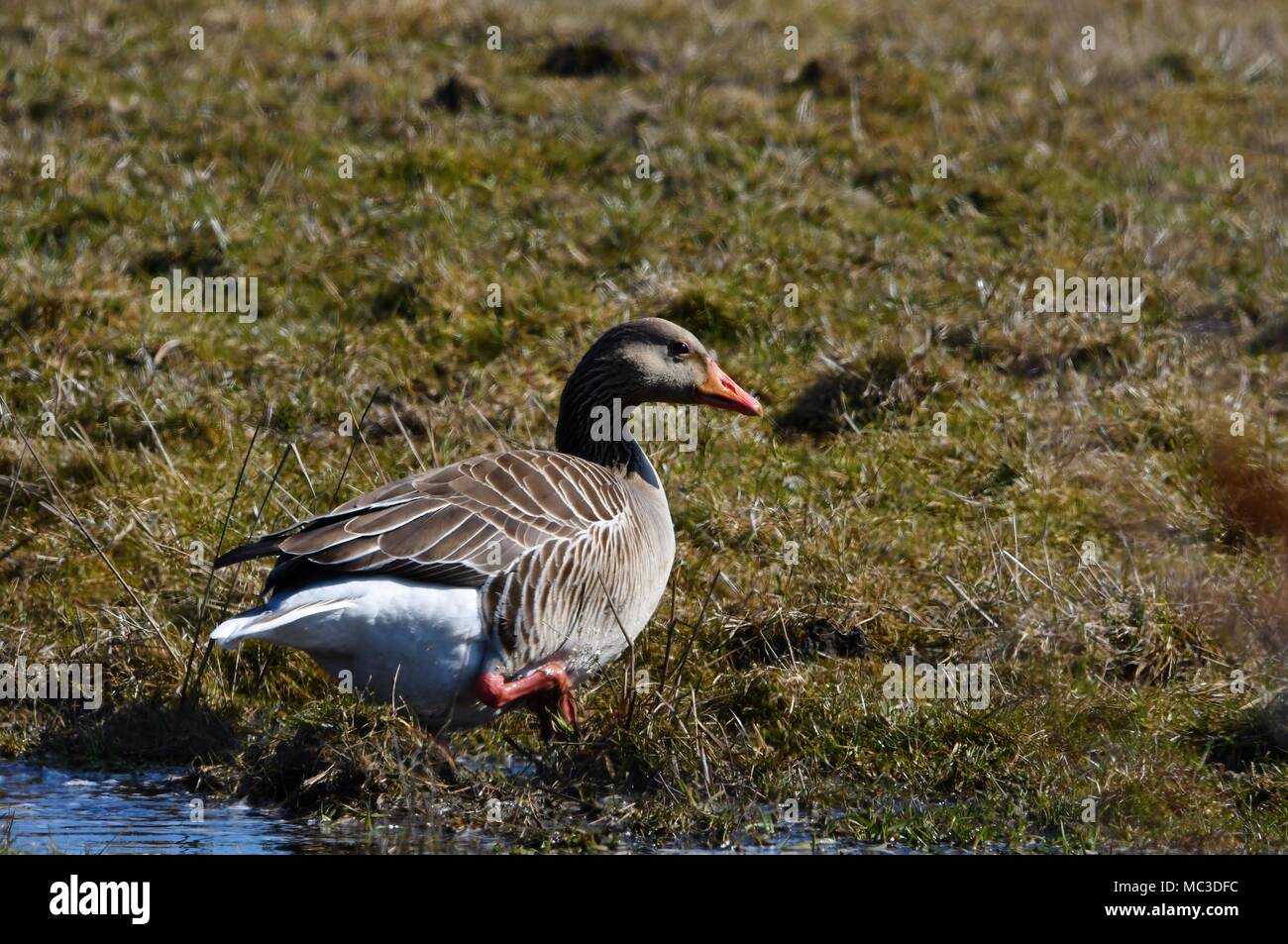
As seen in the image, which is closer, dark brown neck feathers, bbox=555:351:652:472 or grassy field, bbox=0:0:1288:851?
grassy field, bbox=0:0:1288:851

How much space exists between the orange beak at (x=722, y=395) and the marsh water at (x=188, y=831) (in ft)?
7.62

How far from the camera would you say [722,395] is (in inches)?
299

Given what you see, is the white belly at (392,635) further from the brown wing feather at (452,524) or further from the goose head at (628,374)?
the goose head at (628,374)

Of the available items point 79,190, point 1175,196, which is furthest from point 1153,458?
point 79,190

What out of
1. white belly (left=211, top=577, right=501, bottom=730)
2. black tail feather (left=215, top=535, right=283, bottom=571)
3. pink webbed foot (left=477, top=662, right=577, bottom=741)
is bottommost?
pink webbed foot (left=477, top=662, right=577, bottom=741)

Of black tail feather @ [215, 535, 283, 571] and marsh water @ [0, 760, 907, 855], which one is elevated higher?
black tail feather @ [215, 535, 283, 571]

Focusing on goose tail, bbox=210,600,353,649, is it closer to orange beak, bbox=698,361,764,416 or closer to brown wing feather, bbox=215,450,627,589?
brown wing feather, bbox=215,450,627,589

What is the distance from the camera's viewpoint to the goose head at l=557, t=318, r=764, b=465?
7.30 m

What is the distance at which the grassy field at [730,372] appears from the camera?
6.16m

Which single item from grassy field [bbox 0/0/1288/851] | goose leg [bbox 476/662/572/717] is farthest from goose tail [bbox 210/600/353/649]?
goose leg [bbox 476/662/572/717]

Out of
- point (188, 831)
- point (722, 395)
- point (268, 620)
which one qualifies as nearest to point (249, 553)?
point (268, 620)

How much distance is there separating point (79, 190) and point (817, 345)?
4.78 metres

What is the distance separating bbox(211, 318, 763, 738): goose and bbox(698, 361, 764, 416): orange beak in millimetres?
825

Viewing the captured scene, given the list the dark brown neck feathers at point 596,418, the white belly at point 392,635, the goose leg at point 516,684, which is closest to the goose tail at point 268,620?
the white belly at point 392,635
